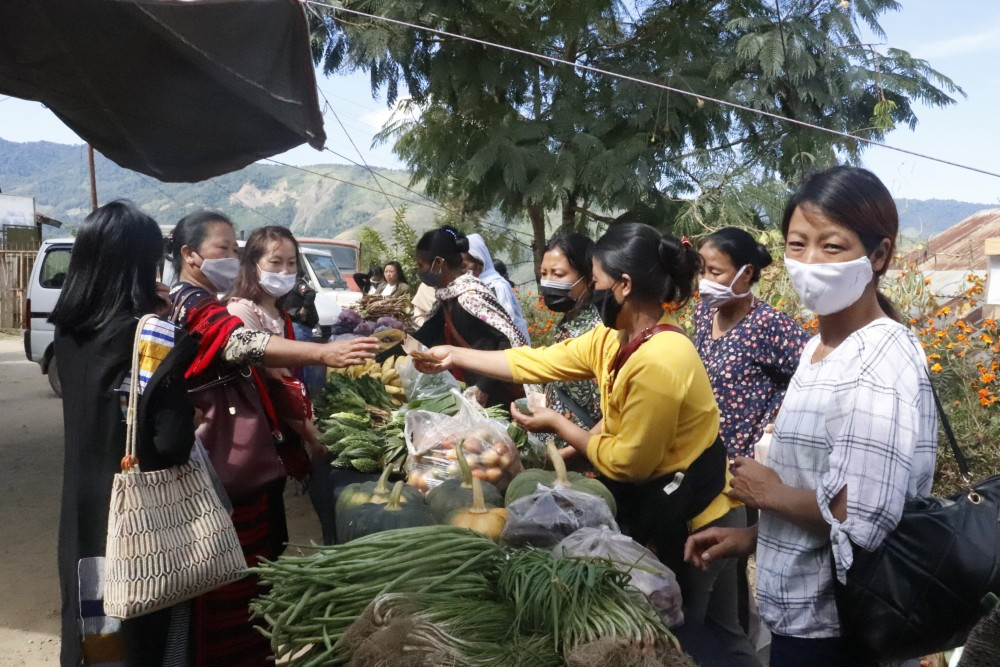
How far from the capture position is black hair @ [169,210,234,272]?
3.22 metres

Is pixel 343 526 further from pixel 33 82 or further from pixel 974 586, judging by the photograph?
pixel 33 82

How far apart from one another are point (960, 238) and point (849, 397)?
10203 millimetres

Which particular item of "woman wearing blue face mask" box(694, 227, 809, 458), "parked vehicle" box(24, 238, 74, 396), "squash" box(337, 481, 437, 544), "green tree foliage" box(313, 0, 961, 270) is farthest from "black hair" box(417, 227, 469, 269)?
"parked vehicle" box(24, 238, 74, 396)

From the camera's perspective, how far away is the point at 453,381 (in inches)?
164

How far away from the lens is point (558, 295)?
3891 mm

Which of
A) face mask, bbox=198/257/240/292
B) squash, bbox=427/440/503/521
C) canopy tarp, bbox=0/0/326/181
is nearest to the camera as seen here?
squash, bbox=427/440/503/521

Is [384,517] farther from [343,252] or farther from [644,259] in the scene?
[343,252]

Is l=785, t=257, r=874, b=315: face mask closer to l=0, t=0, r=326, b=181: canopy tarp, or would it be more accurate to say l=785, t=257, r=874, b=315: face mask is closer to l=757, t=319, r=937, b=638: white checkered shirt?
l=757, t=319, r=937, b=638: white checkered shirt

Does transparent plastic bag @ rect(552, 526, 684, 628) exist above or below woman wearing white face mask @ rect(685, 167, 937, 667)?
below

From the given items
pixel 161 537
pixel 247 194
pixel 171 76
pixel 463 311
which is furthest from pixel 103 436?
pixel 247 194

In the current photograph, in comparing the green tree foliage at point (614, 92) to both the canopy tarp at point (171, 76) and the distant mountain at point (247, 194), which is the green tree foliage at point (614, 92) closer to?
the canopy tarp at point (171, 76)

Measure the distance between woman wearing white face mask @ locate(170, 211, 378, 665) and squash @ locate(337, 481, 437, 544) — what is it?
11.9 inches

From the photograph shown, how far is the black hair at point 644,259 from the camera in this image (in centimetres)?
246

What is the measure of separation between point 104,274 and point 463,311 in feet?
7.53
